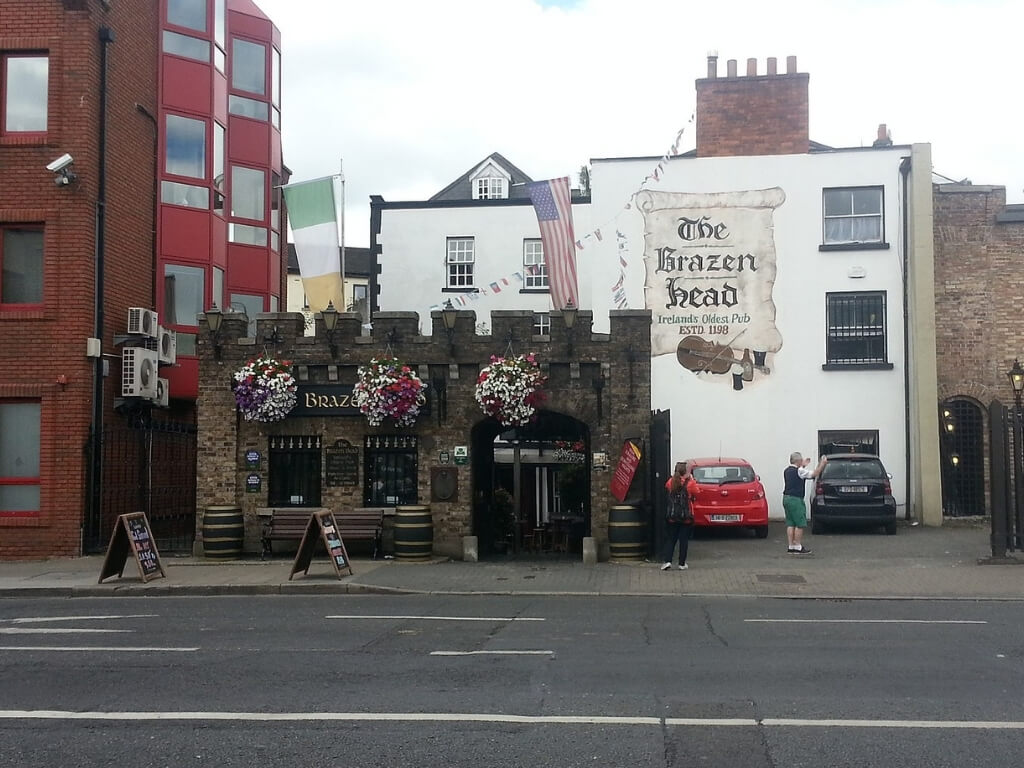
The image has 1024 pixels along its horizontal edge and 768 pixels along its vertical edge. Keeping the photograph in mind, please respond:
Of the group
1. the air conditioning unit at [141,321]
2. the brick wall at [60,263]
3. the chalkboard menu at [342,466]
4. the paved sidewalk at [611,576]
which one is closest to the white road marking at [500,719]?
the paved sidewalk at [611,576]

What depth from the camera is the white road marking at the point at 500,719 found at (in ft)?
22.6

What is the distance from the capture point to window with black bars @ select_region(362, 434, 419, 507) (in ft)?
60.4

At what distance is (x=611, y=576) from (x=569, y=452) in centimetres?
917

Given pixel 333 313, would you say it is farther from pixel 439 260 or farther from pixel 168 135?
pixel 439 260

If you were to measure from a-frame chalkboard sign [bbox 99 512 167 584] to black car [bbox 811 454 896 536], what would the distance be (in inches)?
500

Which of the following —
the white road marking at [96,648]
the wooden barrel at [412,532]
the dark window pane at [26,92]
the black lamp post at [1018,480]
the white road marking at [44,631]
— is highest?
the dark window pane at [26,92]

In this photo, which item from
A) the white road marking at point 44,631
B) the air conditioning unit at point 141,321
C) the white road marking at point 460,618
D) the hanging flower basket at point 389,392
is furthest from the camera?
the air conditioning unit at point 141,321

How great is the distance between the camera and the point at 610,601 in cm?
1380

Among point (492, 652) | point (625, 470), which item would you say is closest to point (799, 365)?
point (625, 470)

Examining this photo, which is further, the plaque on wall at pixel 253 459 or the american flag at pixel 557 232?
the american flag at pixel 557 232

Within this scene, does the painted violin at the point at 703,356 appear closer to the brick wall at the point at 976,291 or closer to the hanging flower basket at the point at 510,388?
the brick wall at the point at 976,291

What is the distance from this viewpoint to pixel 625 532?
17.3m

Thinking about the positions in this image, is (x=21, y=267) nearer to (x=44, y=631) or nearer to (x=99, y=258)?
(x=99, y=258)

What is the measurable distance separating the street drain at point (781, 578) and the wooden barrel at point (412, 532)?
18.5ft
